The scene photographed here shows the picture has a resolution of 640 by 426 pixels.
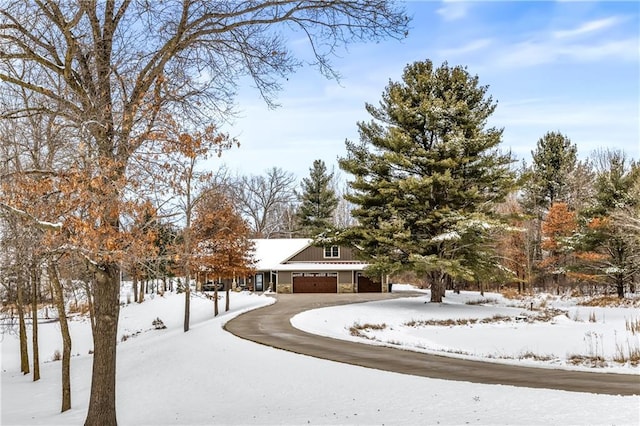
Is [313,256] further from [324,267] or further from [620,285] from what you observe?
[620,285]

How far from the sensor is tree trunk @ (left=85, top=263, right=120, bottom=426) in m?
9.38

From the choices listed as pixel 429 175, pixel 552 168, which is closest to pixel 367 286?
pixel 429 175

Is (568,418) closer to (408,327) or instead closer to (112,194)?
(112,194)

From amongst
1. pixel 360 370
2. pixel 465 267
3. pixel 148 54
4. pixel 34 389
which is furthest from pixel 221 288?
pixel 148 54

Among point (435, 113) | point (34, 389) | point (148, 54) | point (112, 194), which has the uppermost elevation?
point (435, 113)

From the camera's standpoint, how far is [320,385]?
12109 mm

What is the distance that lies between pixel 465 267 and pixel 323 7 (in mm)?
22157

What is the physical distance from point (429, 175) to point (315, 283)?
19243mm

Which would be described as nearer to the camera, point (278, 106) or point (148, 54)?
point (148, 54)

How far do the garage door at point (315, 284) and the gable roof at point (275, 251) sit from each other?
2.43m

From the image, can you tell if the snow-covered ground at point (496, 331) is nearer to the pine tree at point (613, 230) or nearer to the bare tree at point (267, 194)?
the pine tree at point (613, 230)

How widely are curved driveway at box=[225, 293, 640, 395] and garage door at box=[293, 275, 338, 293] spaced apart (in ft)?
74.8

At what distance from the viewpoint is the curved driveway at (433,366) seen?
10805 mm

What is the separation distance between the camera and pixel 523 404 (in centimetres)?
902
